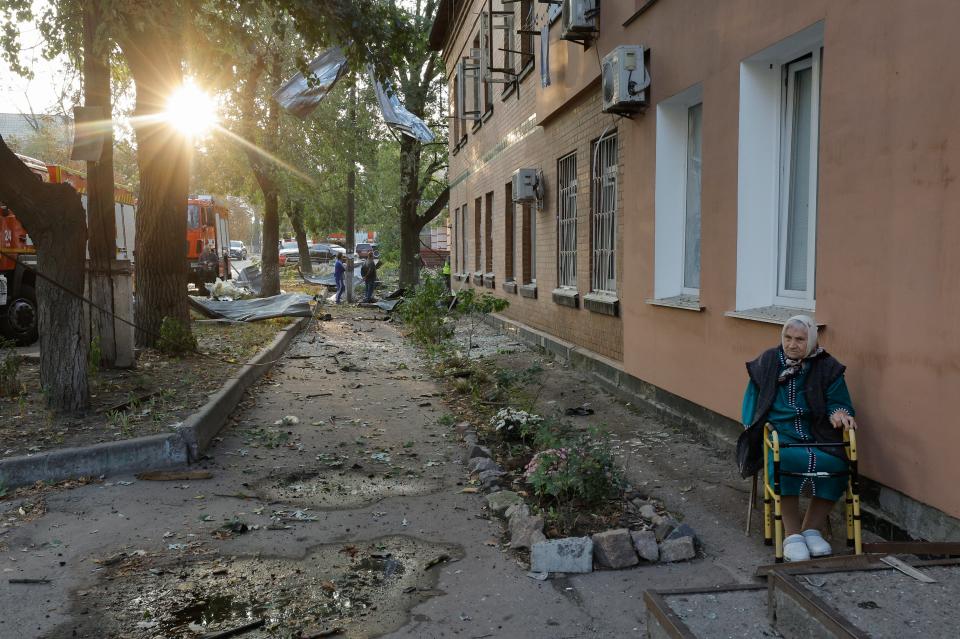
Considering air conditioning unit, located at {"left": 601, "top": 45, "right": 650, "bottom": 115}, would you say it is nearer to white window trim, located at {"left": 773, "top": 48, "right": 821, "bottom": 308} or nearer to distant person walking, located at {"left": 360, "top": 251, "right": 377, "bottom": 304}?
white window trim, located at {"left": 773, "top": 48, "right": 821, "bottom": 308}

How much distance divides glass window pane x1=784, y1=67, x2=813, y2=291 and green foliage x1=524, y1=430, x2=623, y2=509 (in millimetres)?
1930

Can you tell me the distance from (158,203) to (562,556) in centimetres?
876

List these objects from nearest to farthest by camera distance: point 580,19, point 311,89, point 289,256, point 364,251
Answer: point 580,19
point 311,89
point 364,251
point 289,256

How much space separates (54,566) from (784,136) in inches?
211

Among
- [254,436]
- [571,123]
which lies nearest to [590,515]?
[254,436]

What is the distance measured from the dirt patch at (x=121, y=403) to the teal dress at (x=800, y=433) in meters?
4.78

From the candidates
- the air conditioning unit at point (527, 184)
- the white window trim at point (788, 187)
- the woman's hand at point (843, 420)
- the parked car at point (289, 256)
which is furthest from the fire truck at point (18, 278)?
the parked car at point (289, 256)

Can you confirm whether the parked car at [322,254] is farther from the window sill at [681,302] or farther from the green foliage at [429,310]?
the window sill at [681,302]

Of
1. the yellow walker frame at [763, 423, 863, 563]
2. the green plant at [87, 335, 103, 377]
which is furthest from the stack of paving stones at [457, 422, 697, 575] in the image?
the green plant at [87, 335, 103, 377]

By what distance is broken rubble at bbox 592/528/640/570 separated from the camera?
4227 millimetres

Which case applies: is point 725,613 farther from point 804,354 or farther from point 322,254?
point 322,254

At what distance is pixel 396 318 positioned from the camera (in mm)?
19500

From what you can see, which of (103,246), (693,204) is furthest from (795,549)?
(103,246)

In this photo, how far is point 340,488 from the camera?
19.4 ft
